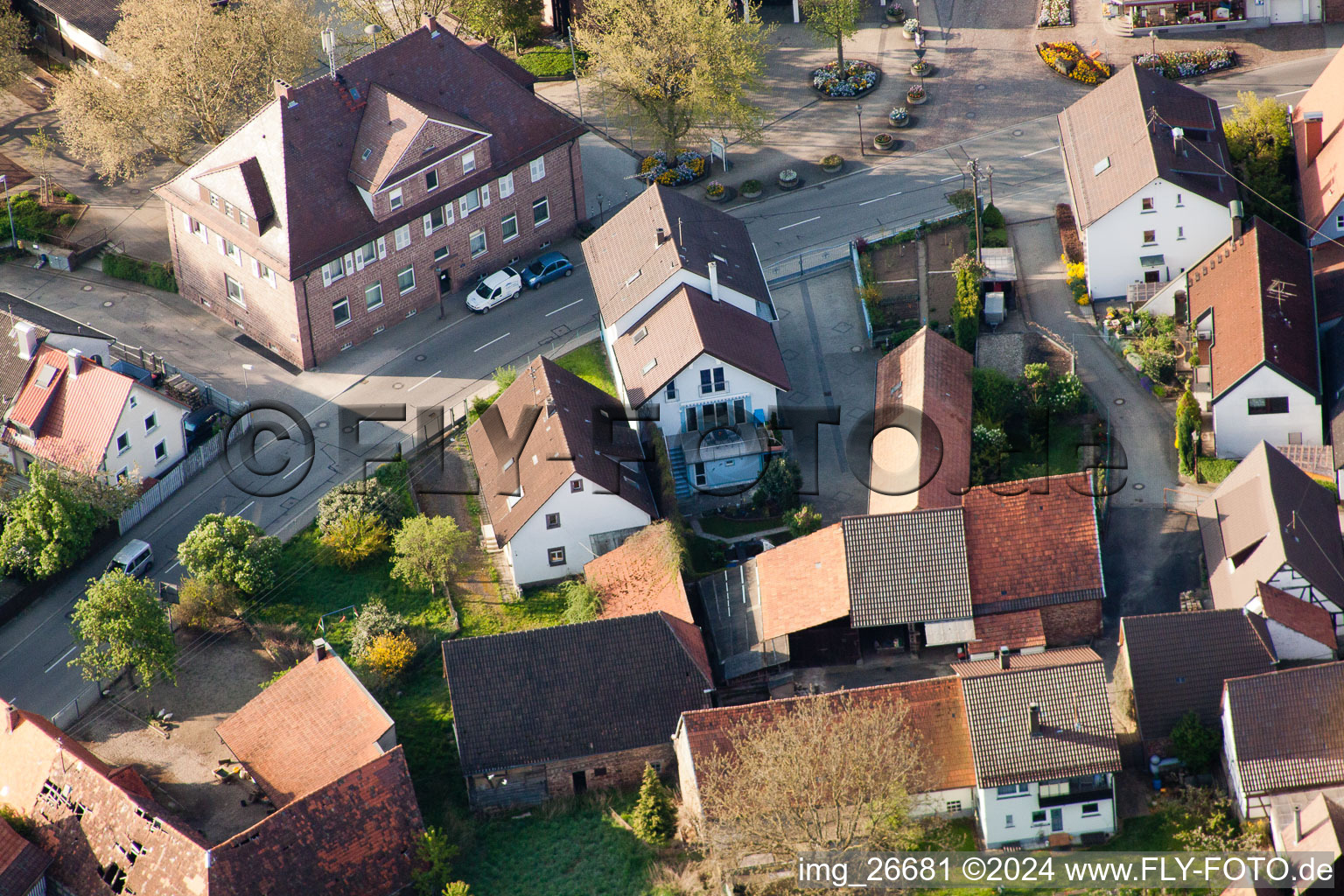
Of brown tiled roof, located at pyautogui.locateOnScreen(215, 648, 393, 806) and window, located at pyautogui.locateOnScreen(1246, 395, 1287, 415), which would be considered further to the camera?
window, located at pyautogui.locateOnScreen(1246, 395, 1287, 415)

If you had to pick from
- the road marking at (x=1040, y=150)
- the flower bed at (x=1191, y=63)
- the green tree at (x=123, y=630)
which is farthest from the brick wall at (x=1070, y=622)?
the flower bed at (x=1191, y=63)

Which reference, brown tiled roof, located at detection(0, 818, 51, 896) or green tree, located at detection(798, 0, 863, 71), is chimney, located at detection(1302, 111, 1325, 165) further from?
brown tiled roof, located at detection(0, 818, 51, 896)

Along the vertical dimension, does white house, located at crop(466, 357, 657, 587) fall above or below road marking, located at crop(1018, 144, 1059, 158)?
below

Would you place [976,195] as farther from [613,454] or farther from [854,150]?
[613,454]

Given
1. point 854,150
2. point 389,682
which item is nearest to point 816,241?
point 854,150

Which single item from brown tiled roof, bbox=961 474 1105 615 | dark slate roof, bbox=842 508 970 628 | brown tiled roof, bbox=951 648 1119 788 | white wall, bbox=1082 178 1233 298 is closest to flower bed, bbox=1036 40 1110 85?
white wall, bbox=1082 178 1233 298

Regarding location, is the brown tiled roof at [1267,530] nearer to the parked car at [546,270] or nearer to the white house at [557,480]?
the white house at [557,480]
